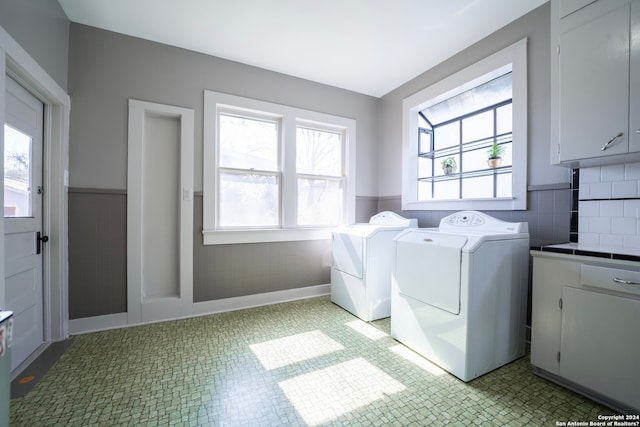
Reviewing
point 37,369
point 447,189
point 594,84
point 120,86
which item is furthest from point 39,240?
point 594,84

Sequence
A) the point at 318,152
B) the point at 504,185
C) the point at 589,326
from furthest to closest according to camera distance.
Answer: the point at 318,152
the point at 504,185
the point at 589,326

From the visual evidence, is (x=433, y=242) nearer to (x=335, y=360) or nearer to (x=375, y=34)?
(x=335, y=360)

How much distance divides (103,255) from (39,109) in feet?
4.10

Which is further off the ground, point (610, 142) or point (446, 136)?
point (446, 136)

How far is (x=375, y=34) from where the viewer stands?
7.83 ft

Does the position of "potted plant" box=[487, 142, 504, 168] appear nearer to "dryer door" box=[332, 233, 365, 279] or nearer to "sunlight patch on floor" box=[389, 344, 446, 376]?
"dryer door" box=[332, 233, 365, 279]

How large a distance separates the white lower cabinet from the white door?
11.1 feet

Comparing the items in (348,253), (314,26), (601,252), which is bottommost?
(348,253)

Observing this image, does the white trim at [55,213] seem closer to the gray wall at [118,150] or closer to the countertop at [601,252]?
the gray wall at [118,150]

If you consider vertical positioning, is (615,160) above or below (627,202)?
above

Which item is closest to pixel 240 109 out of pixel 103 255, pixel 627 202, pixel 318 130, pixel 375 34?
pixel 318 130

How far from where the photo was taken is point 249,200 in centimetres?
299

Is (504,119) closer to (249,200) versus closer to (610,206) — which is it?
(610,206)

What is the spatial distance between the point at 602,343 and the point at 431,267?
0.91m
